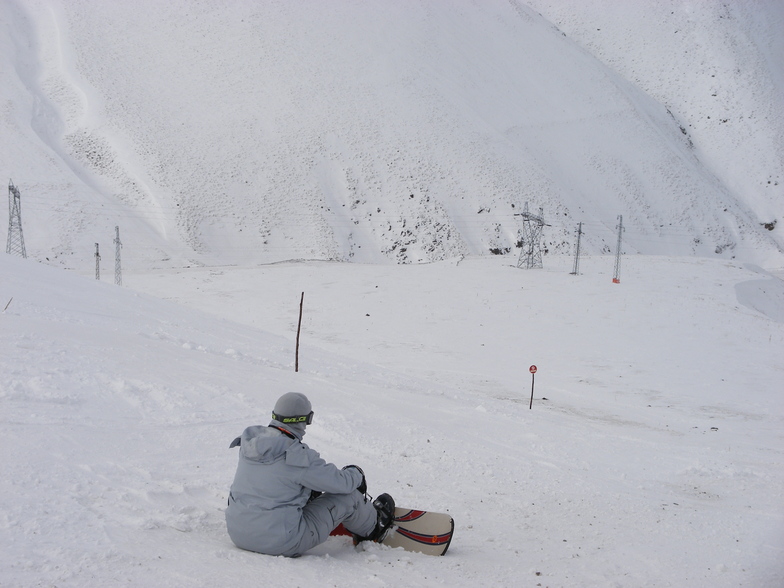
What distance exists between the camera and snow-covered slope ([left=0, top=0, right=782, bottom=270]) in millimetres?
58219

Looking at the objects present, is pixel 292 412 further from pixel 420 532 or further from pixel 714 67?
pixel 714 67

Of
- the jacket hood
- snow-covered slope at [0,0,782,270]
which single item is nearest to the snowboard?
the jacket hood

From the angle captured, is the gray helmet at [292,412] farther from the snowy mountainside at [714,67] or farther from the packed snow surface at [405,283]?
the snowy mountainside at [714,67]

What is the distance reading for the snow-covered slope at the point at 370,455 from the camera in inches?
177

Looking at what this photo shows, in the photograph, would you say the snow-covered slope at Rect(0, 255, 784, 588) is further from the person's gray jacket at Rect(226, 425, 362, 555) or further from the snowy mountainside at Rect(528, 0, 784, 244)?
the snowy mountainside at Rect(528, 0, 784, 244)

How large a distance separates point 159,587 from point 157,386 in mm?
4958

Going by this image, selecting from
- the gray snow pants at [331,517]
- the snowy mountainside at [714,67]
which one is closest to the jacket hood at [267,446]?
the gray snow pants at [331,517]

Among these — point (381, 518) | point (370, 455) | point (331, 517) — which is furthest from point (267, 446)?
point (370, 455)

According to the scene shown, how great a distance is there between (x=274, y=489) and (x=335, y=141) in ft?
220

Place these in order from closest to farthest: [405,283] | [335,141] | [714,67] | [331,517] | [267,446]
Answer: [267,446]
[331,517]
[405,283]
[335,141]
[714,67]

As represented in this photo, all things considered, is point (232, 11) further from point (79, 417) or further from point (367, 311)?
point (79, 417)

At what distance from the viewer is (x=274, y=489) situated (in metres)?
4.52

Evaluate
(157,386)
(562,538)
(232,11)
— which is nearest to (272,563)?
(562,538)

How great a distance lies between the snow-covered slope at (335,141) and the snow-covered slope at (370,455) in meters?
38.9
